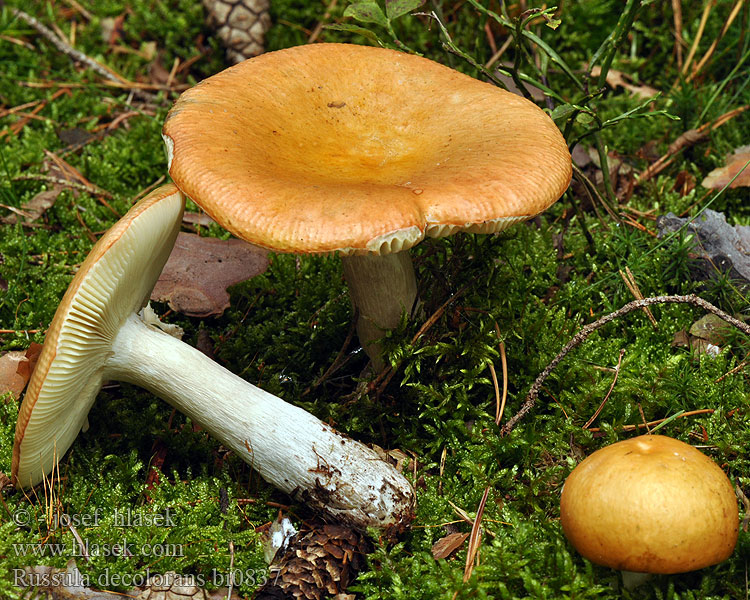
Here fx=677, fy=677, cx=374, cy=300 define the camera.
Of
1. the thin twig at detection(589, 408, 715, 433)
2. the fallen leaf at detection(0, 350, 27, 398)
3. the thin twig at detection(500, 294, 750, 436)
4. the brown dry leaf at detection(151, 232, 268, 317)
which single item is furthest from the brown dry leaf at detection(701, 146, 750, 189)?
the fallen leaf at detection(0, 350, 27, 398)

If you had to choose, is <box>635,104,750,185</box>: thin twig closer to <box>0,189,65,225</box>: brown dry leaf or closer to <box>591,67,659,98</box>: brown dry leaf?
<box>591,67,659,98</box>: brown dry leaf

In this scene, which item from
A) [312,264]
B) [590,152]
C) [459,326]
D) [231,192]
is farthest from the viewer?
[590,152]

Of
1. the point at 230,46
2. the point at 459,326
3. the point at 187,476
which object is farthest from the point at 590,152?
the point at 187,476

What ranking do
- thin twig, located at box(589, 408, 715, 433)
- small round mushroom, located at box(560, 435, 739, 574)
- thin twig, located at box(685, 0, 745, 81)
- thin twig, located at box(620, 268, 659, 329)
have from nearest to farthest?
small round mushroom, located at box(560, 435, 739, 574)
thin twig, located at box(589, 408, 715, 433)
thin twig, located at box(620, 268, 659, 329)
thin twig, located at box(685, 0, 745, 81)

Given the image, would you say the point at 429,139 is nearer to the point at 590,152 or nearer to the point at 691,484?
the point at 691,484

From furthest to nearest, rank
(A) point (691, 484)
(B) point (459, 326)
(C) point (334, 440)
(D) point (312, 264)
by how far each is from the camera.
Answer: (D) point (312, 264) → (B) point (459, 326) → (C) point (334, 440) → (A) point (691, 484)
